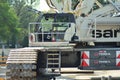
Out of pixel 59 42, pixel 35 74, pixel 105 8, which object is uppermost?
pixel 105 8

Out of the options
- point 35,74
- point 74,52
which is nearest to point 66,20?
point 74,52

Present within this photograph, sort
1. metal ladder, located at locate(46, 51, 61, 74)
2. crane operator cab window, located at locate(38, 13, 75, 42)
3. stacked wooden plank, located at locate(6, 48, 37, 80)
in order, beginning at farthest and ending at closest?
crane operator cab window, located at locate(38, 13, 75, 42), metal ladder, located at locate(46, 51, 61, 74), stacked wooden plank, located at locate(6, 48, 37, 80)

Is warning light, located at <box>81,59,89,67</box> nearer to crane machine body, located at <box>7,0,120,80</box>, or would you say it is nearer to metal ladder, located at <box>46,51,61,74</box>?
crane machine body, located at <box>7,0,120,80</box>

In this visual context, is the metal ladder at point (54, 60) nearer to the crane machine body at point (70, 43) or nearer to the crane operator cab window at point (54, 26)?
the crane machine body at point (70, 43)

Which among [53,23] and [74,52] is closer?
[74,52]

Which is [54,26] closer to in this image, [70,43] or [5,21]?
[70,43]

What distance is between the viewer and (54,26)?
44.2 feet

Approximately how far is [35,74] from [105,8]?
4.49 metres

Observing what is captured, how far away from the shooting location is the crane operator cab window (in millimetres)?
13000

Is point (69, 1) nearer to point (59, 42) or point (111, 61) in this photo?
point (59, 42)

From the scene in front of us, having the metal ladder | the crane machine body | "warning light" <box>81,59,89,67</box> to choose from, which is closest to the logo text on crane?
the crane machine body

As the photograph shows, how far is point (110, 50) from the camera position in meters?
11.9

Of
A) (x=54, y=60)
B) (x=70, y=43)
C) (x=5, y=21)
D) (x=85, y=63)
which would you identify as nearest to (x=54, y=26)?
(x=70, y=43)

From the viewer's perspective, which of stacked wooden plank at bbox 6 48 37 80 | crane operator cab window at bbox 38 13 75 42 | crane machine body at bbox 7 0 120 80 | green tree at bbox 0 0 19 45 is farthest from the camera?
green tree at bbox 0 0 19 45
